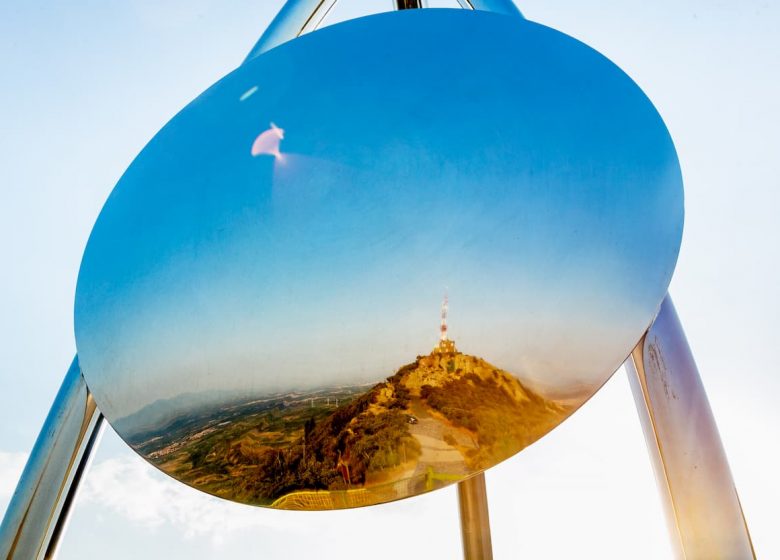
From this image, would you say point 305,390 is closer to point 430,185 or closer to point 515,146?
point 430,185

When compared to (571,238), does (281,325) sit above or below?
below

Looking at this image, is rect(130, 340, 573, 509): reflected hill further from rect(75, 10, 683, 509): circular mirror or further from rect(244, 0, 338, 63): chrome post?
rect(244, 0, 338, 63): chrome post

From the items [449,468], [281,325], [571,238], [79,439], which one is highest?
[79,439]

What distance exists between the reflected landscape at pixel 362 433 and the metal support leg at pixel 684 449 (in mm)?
1821

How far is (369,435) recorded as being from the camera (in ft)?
6.06

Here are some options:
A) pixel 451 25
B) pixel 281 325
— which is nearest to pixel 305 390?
pixel 281 325

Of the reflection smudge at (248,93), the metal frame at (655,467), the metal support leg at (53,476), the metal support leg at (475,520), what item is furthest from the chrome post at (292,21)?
the metal support leg at (475,520)

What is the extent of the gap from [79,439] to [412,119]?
15.1ft

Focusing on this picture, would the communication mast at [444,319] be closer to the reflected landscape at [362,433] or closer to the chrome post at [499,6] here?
the reflected landscape at [362,433]

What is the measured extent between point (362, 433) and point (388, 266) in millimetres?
564

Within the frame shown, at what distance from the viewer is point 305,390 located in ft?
5.89

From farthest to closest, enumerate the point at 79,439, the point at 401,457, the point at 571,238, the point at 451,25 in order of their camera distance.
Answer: the point at 79,439 < the point at 451,25 < the point at 401,457 < the point at 571,238

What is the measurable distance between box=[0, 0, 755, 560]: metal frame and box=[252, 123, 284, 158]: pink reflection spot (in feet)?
7.18

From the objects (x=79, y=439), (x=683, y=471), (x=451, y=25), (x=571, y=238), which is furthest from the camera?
(x=79, y=439)
